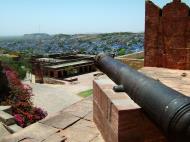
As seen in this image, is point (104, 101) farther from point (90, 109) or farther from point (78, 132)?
point (90, 109)

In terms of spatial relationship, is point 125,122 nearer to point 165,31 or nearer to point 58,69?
point 165,31

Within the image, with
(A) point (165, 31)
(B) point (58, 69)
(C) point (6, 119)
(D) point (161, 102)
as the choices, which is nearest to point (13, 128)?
(C) point (6, 119)

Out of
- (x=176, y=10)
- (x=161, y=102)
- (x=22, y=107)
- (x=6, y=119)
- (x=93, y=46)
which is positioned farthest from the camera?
(x=93, y=46)

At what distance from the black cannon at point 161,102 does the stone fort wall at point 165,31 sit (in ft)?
16.9

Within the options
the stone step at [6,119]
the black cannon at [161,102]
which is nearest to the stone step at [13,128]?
the stone step at [6,119]

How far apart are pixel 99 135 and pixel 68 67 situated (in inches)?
1003

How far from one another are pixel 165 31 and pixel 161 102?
692cm

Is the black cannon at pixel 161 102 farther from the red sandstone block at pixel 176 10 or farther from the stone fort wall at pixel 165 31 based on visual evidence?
the red sandstone block at pixel 176 10

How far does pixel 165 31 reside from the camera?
351 inches

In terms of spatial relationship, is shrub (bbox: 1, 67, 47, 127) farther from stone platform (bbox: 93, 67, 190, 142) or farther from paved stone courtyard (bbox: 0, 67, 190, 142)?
stone platform (bbox: 93, 67, 190, 142)

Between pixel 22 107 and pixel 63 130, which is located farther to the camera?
pixel 22 107

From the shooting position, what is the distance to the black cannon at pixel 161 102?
81.9 inches

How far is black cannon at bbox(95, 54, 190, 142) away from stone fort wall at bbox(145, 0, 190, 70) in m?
5.15

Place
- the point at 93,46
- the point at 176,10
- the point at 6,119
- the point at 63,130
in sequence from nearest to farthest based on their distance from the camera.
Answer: the point at 63,130, the point at 6,119, the point at 176,10, the point at 93,46
